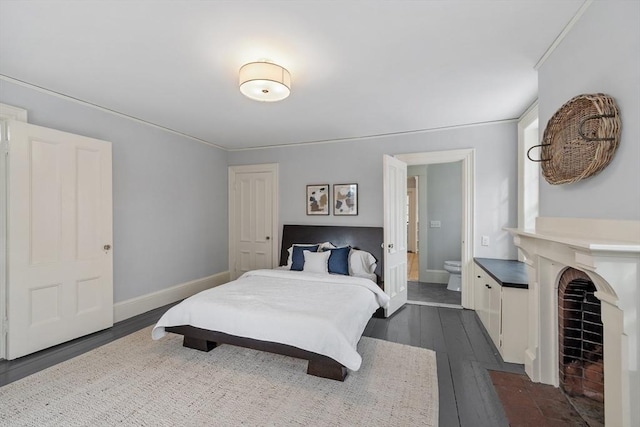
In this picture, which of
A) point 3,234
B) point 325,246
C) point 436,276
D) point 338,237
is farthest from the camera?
point 436,276

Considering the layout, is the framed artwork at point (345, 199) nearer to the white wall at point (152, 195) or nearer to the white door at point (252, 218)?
the white door at point (252, 218)

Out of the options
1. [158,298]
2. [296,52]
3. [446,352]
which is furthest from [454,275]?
[158,298]

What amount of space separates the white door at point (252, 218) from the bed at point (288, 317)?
136 centimetres

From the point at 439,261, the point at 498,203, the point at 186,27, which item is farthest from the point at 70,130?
the point at 439,261

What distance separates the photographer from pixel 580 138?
59.4 inches

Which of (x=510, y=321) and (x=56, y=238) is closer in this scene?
(x=510, y=321)

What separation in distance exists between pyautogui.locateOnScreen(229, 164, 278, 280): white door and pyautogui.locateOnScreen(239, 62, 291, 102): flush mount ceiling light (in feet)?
8.56

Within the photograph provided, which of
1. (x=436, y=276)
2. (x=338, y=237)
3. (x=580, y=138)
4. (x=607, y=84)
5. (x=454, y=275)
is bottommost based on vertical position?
(x=436, y=276)

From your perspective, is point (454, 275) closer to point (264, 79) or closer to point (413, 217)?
point (264, 79)

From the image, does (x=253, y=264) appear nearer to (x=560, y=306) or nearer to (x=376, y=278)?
(x=376, y=278)

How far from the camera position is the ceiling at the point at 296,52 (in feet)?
5.47

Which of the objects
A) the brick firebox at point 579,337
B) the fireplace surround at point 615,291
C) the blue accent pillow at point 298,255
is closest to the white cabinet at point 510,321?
the brick firebox at point 579,337

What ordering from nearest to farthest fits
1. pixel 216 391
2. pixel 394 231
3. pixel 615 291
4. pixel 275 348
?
pixel 615 291 → pixel 216 391 → pixel 275 348 → pixel 394 231

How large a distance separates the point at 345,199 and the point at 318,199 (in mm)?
454
